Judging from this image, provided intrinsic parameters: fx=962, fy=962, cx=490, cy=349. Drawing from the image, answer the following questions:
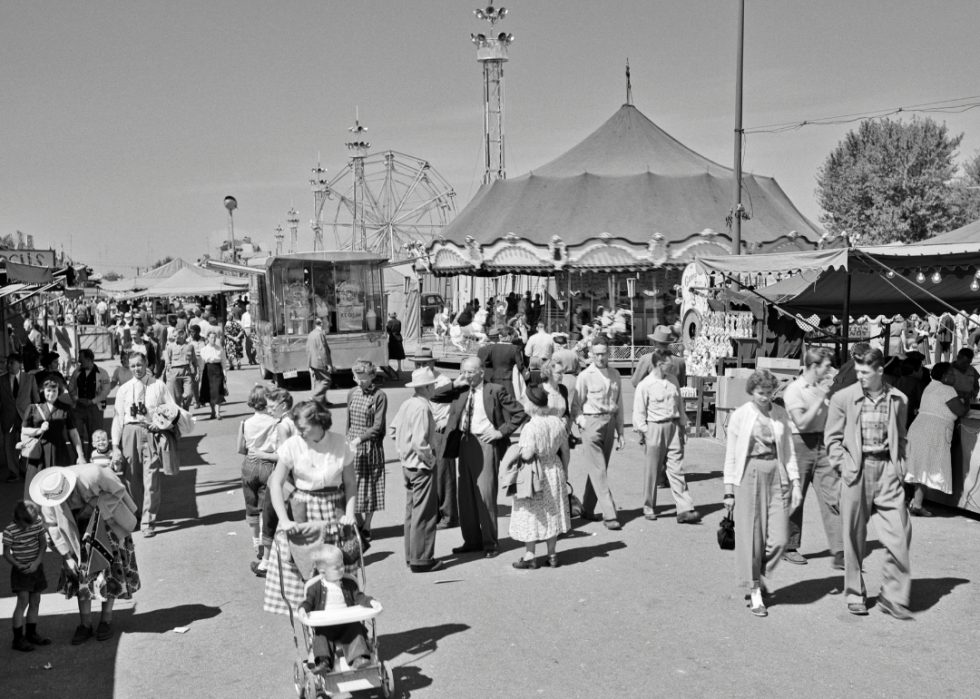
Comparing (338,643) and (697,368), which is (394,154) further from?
(338,643)

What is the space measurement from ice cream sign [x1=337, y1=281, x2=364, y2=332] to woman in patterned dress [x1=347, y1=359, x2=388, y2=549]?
13345 millimetres

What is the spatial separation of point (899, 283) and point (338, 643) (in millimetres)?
11535

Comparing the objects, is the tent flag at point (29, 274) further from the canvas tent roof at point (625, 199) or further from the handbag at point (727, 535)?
the canvas tent roof at point (625, 199)

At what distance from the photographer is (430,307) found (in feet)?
131

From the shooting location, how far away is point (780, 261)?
11.6 m

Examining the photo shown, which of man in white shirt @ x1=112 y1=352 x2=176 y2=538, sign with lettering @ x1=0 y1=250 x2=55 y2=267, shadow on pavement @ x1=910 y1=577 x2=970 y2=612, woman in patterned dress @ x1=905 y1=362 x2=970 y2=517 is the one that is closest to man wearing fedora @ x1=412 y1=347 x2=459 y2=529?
man in white shirt @ x1=112 y1=352 x2=176 y2=538

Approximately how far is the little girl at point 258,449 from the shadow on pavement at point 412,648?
205 cm

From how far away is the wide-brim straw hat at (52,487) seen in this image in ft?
20.2

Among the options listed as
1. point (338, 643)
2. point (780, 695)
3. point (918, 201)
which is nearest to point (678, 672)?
point (780, 695)

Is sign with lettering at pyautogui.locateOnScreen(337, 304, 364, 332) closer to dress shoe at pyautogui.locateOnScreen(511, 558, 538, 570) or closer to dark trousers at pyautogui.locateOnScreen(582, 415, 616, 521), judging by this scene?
dark trousers at pyautogui.locateOnScreen(582, 415, 616, 521)

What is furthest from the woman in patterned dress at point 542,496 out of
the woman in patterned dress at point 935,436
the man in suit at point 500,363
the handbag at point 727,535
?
the man in suit at point 500,363

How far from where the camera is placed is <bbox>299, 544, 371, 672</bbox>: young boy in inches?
206

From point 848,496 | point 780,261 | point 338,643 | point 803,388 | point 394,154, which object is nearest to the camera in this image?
point 338,643

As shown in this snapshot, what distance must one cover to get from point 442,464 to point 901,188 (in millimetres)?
39803
